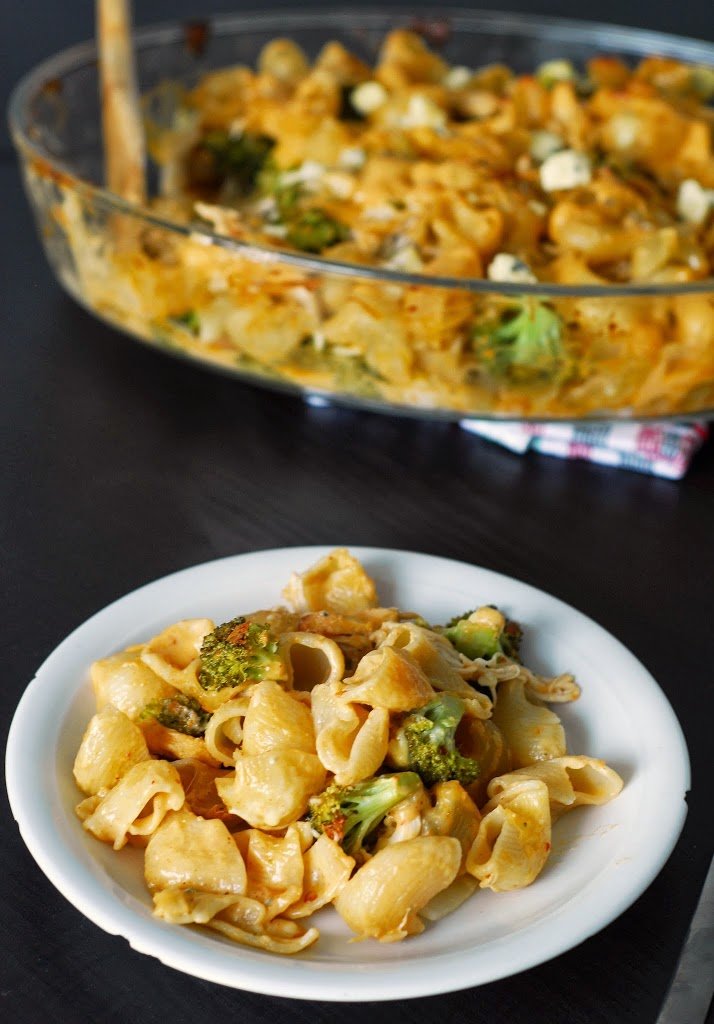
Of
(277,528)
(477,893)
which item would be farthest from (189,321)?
(477,893)

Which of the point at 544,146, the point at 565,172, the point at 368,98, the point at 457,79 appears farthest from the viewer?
the point at 457,79

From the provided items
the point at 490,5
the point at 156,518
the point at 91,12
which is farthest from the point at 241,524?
the point at 490,5

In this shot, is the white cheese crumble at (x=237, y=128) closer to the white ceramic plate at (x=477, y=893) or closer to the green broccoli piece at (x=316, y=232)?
the green broccoli piece at (x=316, y=232)

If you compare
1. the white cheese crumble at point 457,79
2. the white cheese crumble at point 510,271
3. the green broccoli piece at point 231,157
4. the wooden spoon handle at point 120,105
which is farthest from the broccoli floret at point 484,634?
the white cheese crumble at point 457,79

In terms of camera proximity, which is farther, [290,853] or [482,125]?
[482,125]

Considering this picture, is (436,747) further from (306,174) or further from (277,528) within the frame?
(306,174)

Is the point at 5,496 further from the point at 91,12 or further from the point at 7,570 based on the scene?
the point at 91,12
